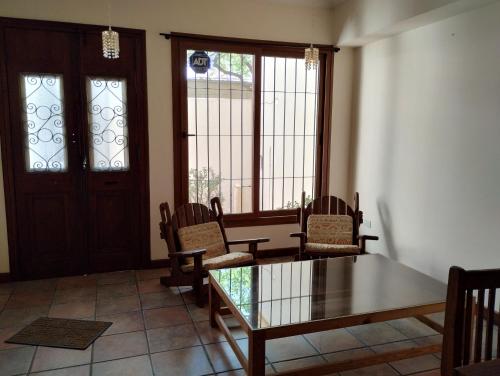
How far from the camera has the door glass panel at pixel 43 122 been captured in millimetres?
3709

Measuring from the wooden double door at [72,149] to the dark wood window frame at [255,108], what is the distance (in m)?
0.32

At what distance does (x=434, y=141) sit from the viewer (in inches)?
138

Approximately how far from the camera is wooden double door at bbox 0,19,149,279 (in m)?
3.68

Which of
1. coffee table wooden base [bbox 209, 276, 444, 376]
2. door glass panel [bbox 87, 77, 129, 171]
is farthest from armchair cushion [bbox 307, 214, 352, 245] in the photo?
door glass panel [bbox 87, 77, 129, 171]

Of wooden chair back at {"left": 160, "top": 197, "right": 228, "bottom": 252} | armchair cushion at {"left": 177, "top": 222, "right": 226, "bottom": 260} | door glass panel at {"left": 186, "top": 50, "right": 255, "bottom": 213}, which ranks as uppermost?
door glass panel at {"left": 186, "top": 50, "right": 255, "bottom": 213}

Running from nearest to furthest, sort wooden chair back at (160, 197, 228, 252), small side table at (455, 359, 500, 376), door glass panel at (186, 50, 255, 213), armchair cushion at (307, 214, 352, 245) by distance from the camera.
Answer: small side table at (455, 359, 500, 376) → wooden chair back at (160, 197, 228, 252) → armchair cushion at (307, 214, 352, 245) → door glass panel at (186, 50, 255, 213)

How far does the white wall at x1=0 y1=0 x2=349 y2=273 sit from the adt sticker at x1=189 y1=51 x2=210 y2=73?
207 mm

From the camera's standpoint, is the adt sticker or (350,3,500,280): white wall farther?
the adt sticker

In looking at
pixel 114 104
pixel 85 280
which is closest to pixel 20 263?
pixel 85 280

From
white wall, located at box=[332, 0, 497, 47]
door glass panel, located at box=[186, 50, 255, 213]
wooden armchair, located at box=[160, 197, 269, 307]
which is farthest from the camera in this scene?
door glass panel, located at box=[186, 50, 255, 213]

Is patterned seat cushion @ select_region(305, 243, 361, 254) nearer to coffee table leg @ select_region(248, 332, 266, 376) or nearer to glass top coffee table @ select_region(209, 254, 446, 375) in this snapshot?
glass top coffee table @ select_region(209, 254, 446, 375)

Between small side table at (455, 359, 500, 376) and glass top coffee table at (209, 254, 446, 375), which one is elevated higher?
small side table at (455, 359, 500, 376)

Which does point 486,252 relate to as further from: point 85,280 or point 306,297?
point 85,280

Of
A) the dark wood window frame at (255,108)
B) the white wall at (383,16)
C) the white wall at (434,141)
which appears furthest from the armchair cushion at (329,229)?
the white wall at (383,16)
